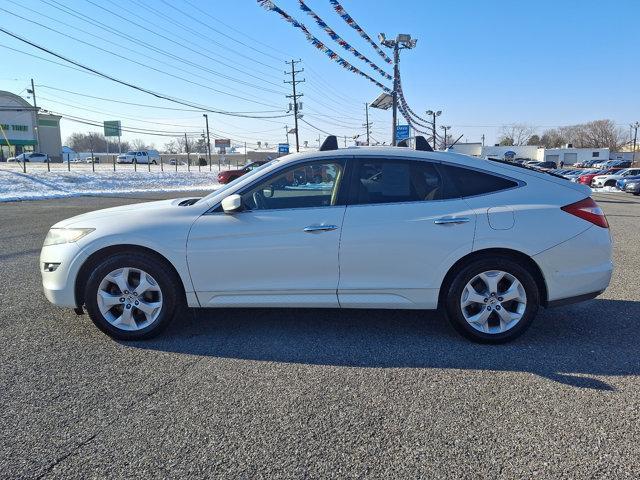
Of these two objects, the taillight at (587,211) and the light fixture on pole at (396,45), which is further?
the light fixture on pole at (396,45)

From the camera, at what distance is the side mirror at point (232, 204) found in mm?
3672

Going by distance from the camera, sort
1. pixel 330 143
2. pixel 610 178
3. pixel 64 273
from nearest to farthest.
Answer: pixel 64 273 < pixel 330 143 < pixel 610 178

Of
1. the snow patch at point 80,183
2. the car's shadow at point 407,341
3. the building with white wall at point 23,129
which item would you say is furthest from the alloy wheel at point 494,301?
the building with white wall at point 23,129

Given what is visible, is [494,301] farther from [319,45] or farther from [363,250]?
[319,45]

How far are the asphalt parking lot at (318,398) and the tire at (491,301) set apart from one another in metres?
0.15

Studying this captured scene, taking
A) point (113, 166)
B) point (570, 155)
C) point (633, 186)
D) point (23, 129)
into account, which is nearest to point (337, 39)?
point (633, 186)

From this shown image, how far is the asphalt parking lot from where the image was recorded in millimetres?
2307

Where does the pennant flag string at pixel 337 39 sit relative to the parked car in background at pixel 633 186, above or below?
→ above

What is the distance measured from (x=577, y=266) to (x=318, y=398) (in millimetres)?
2407

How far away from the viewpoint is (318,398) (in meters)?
2.91

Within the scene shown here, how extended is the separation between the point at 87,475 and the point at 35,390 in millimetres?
1119

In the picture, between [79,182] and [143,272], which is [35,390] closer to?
[143,272]

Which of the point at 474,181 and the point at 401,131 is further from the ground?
the point at 401,131

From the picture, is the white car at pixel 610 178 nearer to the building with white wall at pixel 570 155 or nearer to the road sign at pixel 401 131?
the road sign at pixel 401 131
